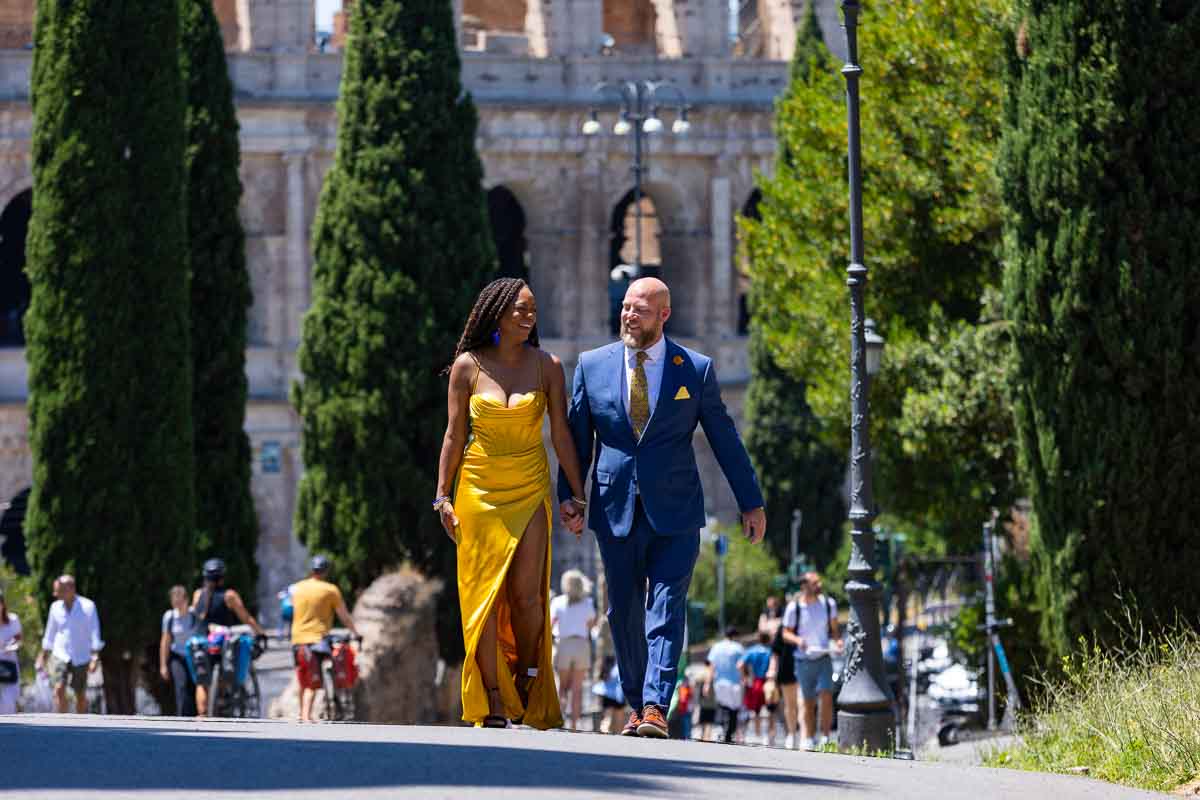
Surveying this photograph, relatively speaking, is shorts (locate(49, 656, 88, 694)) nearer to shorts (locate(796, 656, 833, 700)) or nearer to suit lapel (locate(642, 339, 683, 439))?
shorts (locate(796, 656, 833, 700))

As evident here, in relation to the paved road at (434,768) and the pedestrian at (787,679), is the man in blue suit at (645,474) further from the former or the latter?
the pedestrian at (787,679)

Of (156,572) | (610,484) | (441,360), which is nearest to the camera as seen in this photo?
(610,484)

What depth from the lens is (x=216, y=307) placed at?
96.2ft

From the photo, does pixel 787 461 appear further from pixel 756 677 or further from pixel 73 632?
pixel 73 632

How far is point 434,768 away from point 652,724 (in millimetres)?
2194

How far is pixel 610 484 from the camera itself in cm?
978

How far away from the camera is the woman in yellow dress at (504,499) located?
31.9ft

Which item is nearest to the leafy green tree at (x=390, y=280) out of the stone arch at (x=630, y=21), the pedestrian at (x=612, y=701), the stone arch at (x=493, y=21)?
the pedestrian at (x=612, y=701)

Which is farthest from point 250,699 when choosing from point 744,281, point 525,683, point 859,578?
point 744,281

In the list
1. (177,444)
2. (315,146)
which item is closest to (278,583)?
(315,146)

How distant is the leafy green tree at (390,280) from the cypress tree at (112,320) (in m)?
4.92

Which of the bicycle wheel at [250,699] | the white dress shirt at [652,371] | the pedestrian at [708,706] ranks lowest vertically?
the pedestrian at [708,706]

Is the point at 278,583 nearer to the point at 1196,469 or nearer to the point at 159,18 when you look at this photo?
the point at 159,18

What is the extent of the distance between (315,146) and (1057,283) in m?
27.1
